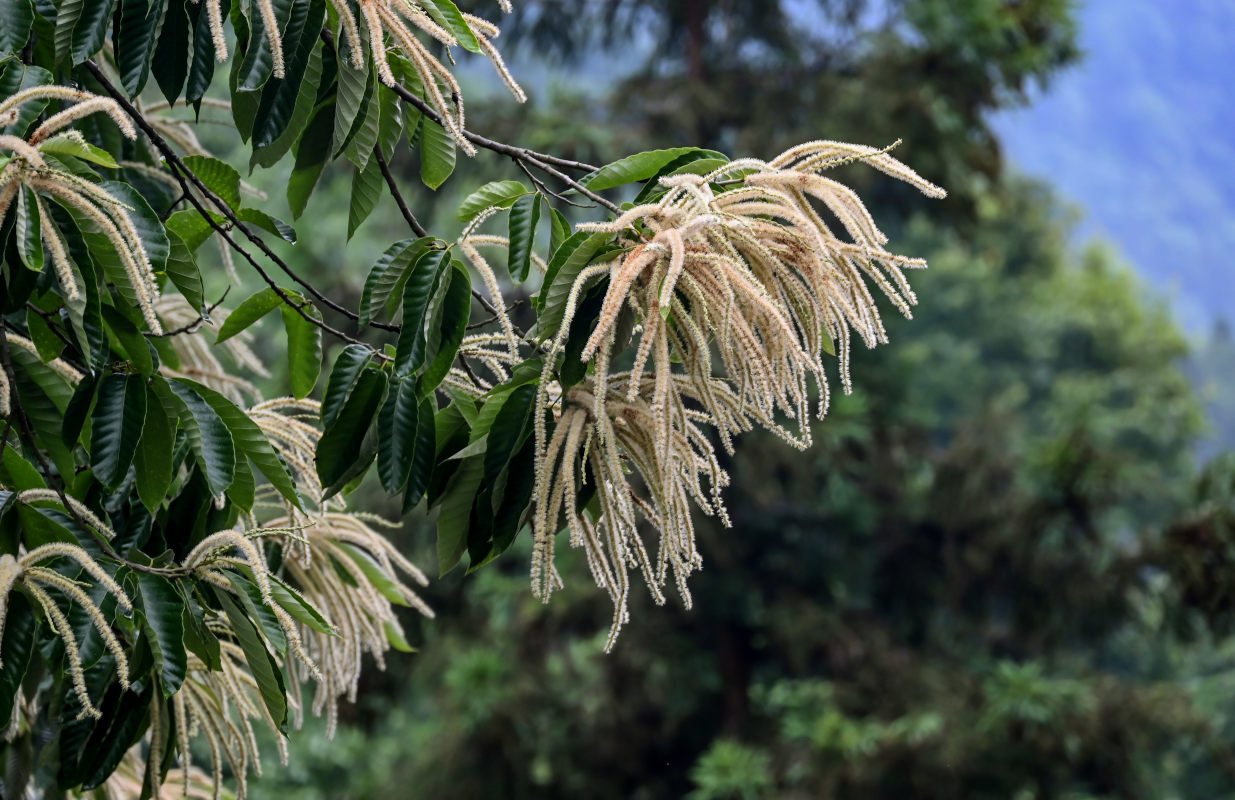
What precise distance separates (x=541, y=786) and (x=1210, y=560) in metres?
4.21

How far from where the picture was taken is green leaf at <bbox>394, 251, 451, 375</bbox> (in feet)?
5.33

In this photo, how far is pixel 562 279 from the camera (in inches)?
60.9

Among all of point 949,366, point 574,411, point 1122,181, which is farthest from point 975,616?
point 1122,181

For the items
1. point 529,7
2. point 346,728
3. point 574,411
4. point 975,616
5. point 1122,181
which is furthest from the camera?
point 1122,181

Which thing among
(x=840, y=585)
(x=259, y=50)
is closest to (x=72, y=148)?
(x=259, y=50)

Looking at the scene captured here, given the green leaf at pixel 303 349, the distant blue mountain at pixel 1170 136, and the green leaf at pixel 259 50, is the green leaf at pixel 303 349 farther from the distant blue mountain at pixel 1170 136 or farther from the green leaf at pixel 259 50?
the distant blue mountain at pixel 1170 136

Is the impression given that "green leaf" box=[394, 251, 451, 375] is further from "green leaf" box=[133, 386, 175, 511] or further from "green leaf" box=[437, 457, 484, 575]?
"green leaf" box=[133, 386, 175, 511]

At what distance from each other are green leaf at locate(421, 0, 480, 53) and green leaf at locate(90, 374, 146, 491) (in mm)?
582

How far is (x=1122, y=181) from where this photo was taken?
85.1m

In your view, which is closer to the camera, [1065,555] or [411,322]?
[411,322]

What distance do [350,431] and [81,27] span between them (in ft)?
1.85

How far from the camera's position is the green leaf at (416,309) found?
1.62m

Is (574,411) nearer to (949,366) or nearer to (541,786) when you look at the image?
(541,786)

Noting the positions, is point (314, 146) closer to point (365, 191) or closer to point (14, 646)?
point (365, 191)
